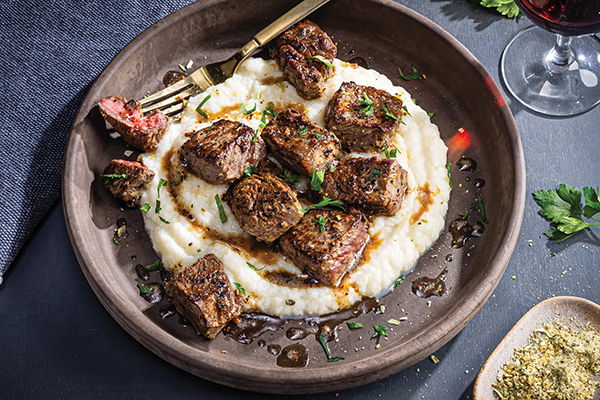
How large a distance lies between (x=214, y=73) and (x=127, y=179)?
4.66ft

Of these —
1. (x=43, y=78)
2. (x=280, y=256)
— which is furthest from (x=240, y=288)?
(x=43, y=78)

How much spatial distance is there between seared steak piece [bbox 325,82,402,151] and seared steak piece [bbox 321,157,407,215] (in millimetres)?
261

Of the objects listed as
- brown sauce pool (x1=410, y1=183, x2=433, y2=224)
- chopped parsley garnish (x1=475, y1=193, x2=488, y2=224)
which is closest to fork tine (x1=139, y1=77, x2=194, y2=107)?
brown sauce pool (x1=410, y1=183, x2=433, y2=224)

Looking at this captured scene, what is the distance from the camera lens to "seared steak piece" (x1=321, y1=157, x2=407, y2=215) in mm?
6422

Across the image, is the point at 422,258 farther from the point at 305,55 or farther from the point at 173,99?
the point at 173,99

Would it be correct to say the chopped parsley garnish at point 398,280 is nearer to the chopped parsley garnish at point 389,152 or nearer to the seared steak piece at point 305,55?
the chopped parsley garnish at point 389,152

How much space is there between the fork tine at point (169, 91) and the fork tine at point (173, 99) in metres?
0.04

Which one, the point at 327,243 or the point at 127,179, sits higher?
the point at 127,179

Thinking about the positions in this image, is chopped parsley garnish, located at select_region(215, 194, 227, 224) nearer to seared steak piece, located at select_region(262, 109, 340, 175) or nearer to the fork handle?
seared steak piece, located at select_region(262, 109, 340, 175)

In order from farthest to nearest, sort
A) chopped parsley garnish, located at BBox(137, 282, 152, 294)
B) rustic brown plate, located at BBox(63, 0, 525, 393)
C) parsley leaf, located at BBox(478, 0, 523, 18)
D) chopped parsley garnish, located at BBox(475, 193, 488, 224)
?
parsley leaf, located at BBox(478, 0, 523, 18)
chopped parsley garnish, located at BBox(475, 193, 488, 224)
chopped parsley garnish, located at BBox(137, 282, 152, 294)
rustic brown plate, located at BBox(63, 0, 525, 393)

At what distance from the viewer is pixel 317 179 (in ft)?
21.7

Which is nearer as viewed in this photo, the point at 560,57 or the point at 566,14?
the point at 566,14

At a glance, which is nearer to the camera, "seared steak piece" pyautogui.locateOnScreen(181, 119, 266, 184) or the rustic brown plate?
the rustic brown plate

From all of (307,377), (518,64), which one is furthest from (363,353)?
(518,64)
